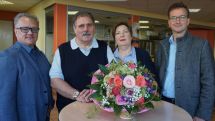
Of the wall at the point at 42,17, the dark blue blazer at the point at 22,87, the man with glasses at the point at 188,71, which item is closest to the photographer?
the dark blue blazer at the point at 22,87

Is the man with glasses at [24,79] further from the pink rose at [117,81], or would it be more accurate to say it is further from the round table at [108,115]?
the pink rose at [117,81]

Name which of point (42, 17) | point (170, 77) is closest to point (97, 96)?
point (170, 77)

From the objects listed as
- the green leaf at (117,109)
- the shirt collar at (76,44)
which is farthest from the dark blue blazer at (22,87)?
the green leaf at (117,109)

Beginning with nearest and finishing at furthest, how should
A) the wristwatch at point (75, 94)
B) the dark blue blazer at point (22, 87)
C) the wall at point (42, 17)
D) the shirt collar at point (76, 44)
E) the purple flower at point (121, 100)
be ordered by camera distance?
the purple flower at point (121, 100), the dark blue blazer at point (22, 87), the wristwatch at point (75, 94), the shirt collar at point (76, 44), the wall at point (42, 17)

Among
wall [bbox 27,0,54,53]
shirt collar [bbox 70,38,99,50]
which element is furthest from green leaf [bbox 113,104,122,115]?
wall [bbox 27,0,54,53]

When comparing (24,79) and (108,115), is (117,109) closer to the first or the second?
(108,115)

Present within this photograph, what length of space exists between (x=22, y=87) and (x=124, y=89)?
0.83 m

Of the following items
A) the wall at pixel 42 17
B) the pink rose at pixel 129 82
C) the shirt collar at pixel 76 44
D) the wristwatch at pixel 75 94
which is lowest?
the wristwatch at pixel 75 94

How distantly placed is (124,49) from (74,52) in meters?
0.49

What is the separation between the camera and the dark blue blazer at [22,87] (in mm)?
1826

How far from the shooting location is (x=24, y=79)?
1.92m

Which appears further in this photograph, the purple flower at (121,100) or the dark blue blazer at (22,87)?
the dark blue blazer at (22,87)

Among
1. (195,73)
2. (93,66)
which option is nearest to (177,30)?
(195,73)

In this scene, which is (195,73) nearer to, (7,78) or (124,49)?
(124,49)
